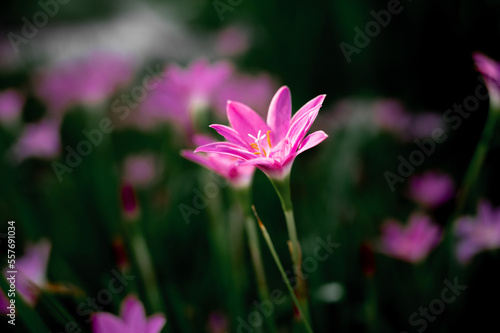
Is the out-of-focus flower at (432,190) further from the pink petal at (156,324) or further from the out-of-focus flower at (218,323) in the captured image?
the pink petal at (156,324)

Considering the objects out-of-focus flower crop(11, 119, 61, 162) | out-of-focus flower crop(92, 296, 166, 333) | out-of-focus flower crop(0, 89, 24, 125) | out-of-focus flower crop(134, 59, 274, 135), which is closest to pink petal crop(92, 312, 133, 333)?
out-of-focus flower crop(92, 296, 166, 333)

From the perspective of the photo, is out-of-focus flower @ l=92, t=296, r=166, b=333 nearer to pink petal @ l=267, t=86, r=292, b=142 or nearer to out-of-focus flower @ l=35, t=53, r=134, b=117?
pink petal @ l=267, t=86, r=292, b=142

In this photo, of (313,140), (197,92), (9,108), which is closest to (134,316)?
(313,140)

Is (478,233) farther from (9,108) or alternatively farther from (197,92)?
(9,108)

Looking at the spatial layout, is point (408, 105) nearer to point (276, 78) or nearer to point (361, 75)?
point (361, 75)

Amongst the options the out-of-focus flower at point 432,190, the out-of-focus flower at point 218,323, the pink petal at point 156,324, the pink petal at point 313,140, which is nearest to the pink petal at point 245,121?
the pink petal at point 313,140

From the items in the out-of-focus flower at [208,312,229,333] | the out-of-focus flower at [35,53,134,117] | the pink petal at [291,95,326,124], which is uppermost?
the out-of-focus flower at [35,53,134,117]
